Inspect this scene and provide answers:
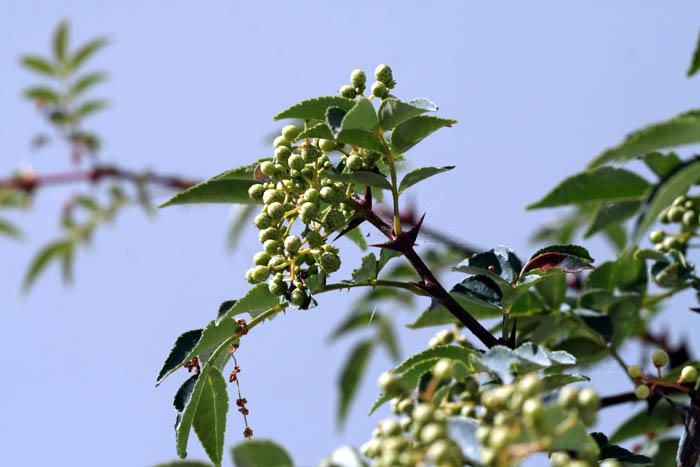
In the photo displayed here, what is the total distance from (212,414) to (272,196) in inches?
19.0

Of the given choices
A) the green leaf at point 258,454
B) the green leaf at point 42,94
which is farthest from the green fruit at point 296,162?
the green leaf at point 42,94

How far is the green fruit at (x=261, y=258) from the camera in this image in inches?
80.3

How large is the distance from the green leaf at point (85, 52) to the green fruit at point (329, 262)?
3468 millimetres

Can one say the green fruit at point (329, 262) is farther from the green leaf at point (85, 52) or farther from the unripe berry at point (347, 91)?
the green leaf at point (85, 52)

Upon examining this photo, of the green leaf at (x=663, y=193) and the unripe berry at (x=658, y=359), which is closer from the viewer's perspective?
the green leaf at (x=663, y=193)

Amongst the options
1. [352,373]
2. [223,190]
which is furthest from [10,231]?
[223,190]

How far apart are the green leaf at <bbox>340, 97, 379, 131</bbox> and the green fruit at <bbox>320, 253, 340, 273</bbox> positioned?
0.26 m

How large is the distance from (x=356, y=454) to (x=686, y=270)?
1442mm

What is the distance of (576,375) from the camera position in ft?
6.14

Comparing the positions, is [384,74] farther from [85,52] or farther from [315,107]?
[85,52]

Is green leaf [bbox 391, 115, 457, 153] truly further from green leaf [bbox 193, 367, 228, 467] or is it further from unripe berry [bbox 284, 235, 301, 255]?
green leaf [bbox 193, 367, 228, 467]

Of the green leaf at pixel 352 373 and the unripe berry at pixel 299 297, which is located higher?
the green leaf at pixel 352 373

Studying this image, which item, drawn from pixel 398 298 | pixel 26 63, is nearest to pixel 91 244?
pixel 26 63

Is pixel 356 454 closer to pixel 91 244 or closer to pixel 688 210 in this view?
pixel 688 210
